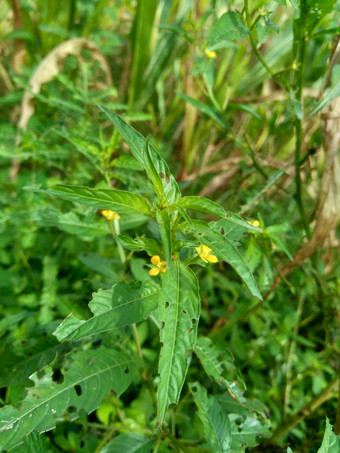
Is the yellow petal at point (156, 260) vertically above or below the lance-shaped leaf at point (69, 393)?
above

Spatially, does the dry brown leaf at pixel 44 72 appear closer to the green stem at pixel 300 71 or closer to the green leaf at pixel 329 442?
the green stem at pixel 300 71

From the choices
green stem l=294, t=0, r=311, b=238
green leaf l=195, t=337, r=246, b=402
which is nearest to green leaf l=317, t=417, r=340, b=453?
green leaf l=195, t=337, r=246, b=402

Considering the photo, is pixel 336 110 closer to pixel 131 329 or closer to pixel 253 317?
pixel 253 317

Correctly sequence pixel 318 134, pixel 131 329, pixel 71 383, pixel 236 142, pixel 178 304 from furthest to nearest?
pixel 318 134 → pixel 236 142 → pixel 131 329 → pixel 71 383 → pixel 178 304

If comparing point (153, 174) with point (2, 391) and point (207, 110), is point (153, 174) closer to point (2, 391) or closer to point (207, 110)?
point (207, 110)

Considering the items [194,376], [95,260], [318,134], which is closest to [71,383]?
[95,260]

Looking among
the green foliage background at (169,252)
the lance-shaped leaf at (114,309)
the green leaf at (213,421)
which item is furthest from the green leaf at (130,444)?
the lance-shaped leaf at (114,309)

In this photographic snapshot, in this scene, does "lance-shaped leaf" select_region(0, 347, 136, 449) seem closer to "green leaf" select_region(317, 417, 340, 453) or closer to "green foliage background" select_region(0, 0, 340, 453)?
"green foliage background" select_region(0, 0, 340, 453)
